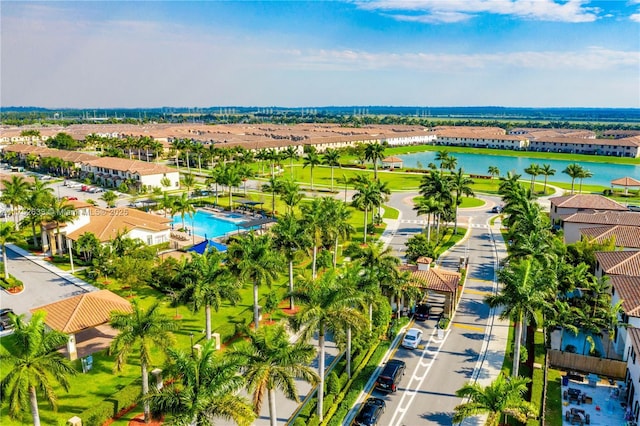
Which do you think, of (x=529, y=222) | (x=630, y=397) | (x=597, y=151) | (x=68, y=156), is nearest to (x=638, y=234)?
(x=529, y=222)

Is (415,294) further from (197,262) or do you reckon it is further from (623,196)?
(623,196)

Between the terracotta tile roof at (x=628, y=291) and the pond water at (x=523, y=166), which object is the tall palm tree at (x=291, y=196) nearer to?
the terracotta tile roof at (x=628, y=291)

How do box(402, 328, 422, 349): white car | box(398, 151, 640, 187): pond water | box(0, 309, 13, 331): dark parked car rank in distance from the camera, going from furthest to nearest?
box(398, 151, 640, 187): pond water, box(0, 309, 13, 331): dark parked car, box(402, 328, 422, 349): white car

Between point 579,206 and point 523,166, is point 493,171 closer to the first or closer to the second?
point 523,166

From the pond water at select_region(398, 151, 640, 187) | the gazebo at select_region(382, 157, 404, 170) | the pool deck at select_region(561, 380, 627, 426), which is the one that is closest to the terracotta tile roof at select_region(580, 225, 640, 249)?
the pool deck at select_region(561, 380, 627, 426)

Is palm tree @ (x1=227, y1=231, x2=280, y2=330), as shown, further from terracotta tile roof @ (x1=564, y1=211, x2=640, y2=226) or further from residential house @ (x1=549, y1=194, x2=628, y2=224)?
residential house @ (x1=549, y1=194, x2=628, y2=224)

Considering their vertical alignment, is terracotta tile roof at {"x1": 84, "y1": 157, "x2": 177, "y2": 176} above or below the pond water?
above

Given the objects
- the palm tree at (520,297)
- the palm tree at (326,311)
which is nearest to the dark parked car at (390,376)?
the palm tree at (326,311)
